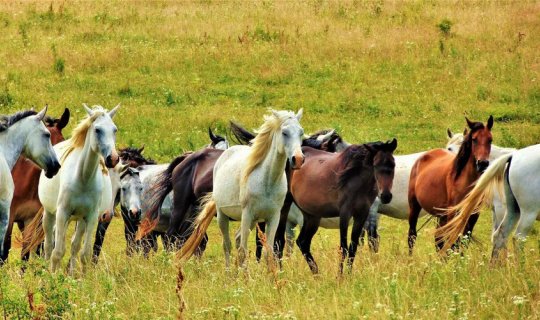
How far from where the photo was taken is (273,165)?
10.6 m

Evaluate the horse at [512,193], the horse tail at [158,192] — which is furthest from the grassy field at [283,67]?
the horse at [512,193]

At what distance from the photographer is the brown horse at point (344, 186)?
10.8 meters

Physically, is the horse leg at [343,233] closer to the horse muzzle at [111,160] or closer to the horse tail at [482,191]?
the horse tail at [482,191]

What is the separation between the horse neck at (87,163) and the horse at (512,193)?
131 inches

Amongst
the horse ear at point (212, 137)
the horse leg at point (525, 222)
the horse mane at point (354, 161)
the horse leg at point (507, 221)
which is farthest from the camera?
the horse ear at point (212, 137)

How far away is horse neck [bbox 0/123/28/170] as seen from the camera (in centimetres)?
1002

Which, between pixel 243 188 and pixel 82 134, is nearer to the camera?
pixel 82 134

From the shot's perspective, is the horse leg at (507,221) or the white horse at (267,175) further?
the white horse at (267,175)

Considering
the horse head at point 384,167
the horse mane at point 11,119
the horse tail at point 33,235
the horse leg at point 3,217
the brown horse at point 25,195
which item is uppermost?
the horse mane at point 11,119

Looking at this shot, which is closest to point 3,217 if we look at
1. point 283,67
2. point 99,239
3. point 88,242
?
point 88,242

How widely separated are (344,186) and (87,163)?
264 centimetres

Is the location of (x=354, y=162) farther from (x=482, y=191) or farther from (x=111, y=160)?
(x=111, y=160)

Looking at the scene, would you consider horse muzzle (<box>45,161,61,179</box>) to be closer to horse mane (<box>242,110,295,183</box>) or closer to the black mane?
horse mane (<box>242,110,295,183</box>)

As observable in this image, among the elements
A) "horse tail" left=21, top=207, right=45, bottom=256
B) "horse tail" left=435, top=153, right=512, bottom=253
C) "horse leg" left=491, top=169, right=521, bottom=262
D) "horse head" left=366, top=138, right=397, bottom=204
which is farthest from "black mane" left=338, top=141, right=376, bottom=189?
"horse tail" left=21, top=207, right=45, bottom=256
